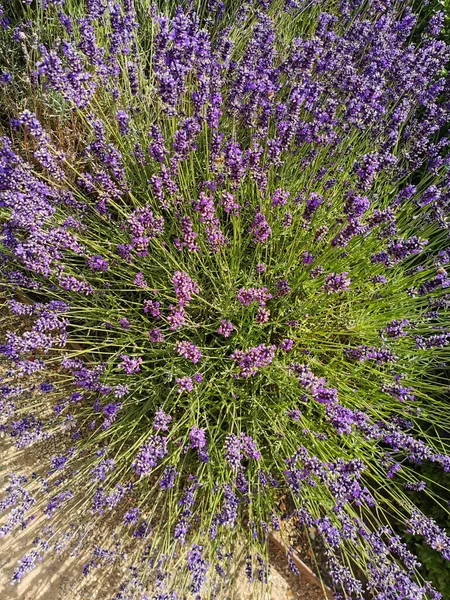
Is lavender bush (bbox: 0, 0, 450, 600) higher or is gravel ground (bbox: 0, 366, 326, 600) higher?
lavender bush (bbox: 0, 0, 450, 600)

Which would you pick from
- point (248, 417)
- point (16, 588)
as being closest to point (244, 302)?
point (248, 417)

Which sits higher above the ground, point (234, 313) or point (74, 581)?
point (234, 313)

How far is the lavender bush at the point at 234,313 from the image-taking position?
2066mm

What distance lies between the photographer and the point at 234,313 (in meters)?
2.50

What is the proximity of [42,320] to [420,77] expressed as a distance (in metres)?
2.40

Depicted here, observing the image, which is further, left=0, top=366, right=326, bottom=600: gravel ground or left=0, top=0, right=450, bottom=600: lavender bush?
left=0, top=366, right=326, bottom=600: gravel ground

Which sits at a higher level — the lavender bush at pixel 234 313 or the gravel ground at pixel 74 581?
the lavender bush at pixel 234 313

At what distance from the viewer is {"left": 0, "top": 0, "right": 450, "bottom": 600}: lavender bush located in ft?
6.78

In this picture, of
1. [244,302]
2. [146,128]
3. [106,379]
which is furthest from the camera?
[146,128]

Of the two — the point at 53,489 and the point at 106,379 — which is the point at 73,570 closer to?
the point at 53,489

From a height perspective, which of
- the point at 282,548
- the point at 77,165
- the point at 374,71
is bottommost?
the point at 282,548

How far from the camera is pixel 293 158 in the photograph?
2.80 meters

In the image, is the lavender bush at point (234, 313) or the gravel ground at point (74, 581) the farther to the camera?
the gravel ground at point (74, 581)

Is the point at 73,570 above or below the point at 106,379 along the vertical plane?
below
